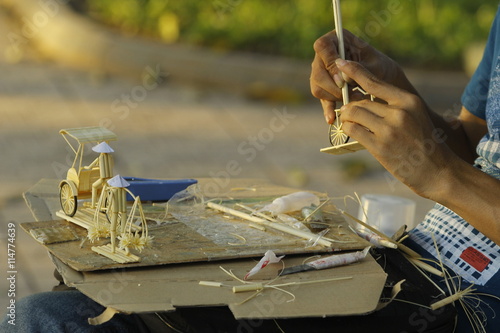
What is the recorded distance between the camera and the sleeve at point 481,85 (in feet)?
5.83

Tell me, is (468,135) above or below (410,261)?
above

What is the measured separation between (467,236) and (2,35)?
19.2 ft

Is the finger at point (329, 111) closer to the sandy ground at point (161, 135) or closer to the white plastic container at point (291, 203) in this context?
the white plastic container at point (291, 203)

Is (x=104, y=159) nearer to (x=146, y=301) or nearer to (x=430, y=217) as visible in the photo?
(x=146, y=301)

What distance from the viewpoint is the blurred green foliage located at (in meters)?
5.69

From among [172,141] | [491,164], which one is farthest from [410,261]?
[172,141]

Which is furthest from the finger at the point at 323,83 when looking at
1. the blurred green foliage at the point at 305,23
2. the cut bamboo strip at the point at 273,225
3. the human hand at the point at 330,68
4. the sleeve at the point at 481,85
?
the blurred green foliage at the point at 305,23

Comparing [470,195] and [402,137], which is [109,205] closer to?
[402,137]

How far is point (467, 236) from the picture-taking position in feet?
4.75

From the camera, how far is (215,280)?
1207 mm

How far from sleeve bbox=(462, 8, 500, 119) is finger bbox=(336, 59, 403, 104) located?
564mm

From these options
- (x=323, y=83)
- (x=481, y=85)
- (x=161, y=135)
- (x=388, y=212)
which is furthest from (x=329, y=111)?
(x=161, y=135)

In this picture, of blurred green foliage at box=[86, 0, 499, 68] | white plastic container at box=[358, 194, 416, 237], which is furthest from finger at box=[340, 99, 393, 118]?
blurred green foliage at box=[86, 0, 499, 68]

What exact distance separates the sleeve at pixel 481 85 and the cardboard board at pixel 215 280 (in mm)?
674
